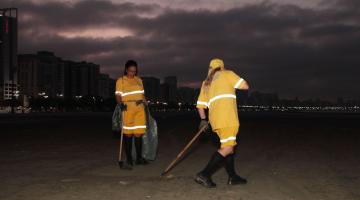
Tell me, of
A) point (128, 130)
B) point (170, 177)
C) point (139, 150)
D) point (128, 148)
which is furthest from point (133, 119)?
point (170, 177)

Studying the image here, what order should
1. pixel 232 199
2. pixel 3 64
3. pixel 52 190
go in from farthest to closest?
pixel 3 64, pixel 52 190, pixel 232 199

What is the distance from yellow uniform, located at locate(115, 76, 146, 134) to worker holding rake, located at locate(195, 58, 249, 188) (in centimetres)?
218

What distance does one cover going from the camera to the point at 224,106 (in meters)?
6.25

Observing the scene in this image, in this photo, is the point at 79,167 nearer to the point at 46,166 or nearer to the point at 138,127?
the point at 46,166

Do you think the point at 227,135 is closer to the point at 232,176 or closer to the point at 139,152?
the point at 232,176

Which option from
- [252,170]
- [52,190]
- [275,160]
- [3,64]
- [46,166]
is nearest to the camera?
[52,190]

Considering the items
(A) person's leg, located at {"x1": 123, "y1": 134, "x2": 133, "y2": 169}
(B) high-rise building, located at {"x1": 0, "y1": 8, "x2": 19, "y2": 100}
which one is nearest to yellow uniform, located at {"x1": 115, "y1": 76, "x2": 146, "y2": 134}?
(A) person's leg, located at {"x1": 123, "y1": 134, "x2": 133, "y2": 169}

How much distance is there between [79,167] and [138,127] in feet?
3.91

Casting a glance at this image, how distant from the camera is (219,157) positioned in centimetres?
630

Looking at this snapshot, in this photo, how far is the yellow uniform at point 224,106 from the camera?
6.21 meters

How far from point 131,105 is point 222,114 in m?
2.57

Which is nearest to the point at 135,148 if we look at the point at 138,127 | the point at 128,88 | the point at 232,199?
the point at 138,127

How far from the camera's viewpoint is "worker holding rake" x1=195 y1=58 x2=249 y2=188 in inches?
244

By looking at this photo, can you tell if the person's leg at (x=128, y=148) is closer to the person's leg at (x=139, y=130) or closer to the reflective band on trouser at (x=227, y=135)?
the person's leg at (x=139, y=130)
